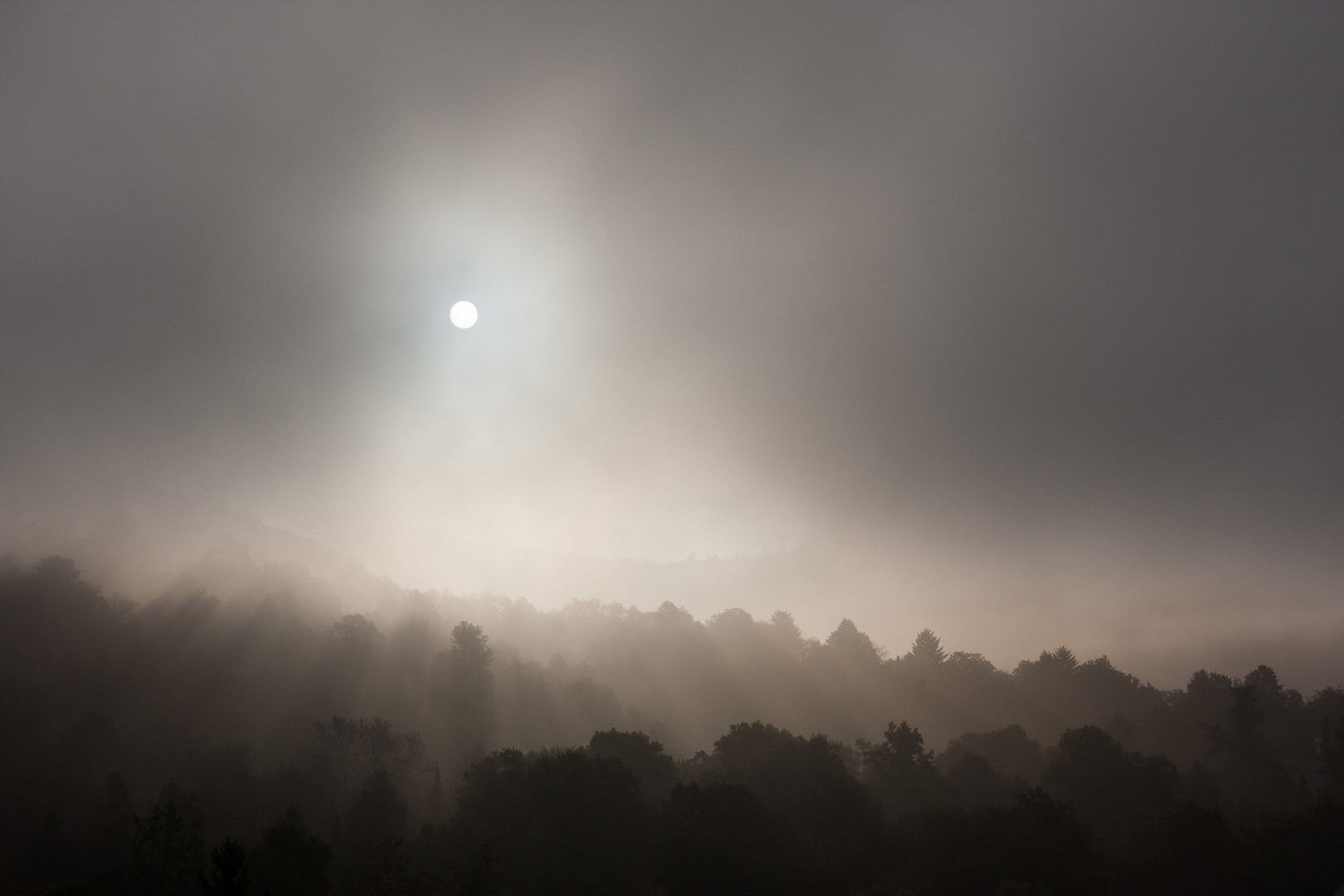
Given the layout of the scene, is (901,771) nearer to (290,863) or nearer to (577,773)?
(577,773)

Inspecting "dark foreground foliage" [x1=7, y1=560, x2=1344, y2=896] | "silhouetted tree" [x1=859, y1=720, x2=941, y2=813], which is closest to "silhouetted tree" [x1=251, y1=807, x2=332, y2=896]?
"dark foreground foliage" [x1=7, y1=560, x2=1344, y2=896]

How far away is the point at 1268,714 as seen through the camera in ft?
359

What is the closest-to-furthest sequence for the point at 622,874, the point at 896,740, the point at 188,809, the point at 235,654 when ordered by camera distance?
1. the point at 622,874
2. the point at 188,809
3. the point at 896,740
4. the point at 235,654

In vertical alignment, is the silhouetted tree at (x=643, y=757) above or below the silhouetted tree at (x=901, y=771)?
above

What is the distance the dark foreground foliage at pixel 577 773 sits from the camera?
43.2 metres

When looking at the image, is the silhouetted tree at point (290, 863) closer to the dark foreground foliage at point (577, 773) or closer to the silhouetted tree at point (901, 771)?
the dark foreground foliage at point (577, 773)

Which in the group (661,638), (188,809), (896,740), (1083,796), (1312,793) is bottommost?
(1312,793)

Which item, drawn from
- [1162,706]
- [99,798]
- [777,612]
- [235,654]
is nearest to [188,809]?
[99,798]

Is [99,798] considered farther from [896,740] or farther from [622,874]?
[896,740]

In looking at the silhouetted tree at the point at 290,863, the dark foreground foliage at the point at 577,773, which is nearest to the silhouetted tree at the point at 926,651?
the dark foreground foliage at the point at 577,773

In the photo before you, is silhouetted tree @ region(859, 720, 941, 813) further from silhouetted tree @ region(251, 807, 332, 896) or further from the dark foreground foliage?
silhouetted tree @ region(251, 807, 332, 896)

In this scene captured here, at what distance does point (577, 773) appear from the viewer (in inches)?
2133

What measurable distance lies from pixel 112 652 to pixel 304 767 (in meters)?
43.0

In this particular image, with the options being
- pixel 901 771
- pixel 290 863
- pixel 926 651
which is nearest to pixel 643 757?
pixel 901 771
